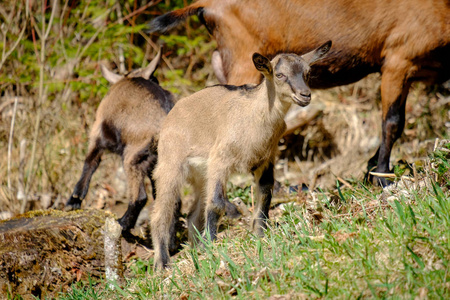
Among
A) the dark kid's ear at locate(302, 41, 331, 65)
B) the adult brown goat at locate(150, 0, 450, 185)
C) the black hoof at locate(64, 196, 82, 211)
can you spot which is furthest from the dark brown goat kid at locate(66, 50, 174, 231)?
the dark kid's ear at locate(302, 41, 331, 65)

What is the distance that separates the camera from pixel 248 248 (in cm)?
409

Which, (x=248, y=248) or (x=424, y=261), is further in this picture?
(x=248, y=248)

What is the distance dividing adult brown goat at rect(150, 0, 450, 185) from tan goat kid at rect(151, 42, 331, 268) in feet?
3.79

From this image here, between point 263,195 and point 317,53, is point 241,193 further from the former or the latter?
point 317,53

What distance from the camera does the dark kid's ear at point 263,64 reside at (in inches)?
172

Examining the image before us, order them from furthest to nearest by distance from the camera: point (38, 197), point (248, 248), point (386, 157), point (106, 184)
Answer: point (106, 184)
point (38, 197)
point (386, 157)
point (248, 248)

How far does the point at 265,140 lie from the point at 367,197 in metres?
0.99

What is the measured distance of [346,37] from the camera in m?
6.12

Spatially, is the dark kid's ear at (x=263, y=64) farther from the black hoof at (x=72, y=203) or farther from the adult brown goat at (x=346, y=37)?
the black hoof at (x=72, y=203)

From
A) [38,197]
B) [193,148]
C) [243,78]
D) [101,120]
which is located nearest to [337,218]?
[193,148]

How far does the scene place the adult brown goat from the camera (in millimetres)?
5988

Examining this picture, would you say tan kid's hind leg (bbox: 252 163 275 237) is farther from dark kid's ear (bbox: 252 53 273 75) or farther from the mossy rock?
the mossy rock

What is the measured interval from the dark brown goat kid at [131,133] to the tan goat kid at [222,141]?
72 centimetres

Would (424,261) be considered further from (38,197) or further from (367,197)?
(38,197)
